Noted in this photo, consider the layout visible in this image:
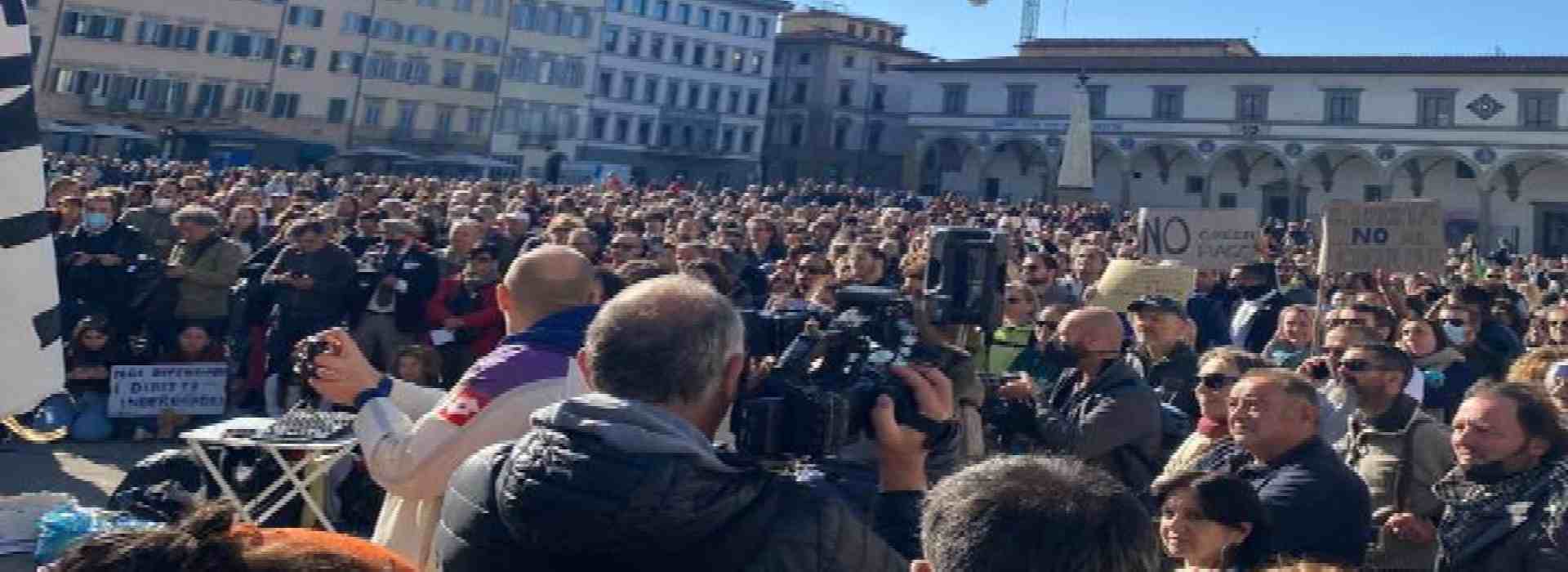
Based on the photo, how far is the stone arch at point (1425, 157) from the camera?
46.1 metres

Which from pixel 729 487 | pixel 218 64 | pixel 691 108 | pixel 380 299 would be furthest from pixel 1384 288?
pixel 691 108

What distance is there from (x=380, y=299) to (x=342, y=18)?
52226 millimetres

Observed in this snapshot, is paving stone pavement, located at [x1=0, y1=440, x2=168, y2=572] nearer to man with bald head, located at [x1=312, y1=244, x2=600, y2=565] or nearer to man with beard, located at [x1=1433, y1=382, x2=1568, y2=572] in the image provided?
man with bald head, located at [x1=312, y1=244, x2=600, y2=565]

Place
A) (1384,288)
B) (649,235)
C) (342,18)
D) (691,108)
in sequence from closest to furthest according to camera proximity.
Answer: (1384,288), (649,235), (342,18), (691,108)

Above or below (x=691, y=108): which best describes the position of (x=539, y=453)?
below

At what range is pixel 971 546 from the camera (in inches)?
77.1

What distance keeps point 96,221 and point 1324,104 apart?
4726 centimetres

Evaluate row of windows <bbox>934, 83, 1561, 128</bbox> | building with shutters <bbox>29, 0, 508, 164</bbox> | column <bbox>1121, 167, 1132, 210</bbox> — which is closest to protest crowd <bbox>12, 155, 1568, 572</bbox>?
row of windows <bbox>934, 83, 1561, 128</bbox>

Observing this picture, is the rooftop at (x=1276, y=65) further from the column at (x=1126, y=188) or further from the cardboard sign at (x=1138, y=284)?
the cardboard sign at (x=1138, y=284)

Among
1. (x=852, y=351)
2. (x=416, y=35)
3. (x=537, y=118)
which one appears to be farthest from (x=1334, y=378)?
(x=537, y=118)

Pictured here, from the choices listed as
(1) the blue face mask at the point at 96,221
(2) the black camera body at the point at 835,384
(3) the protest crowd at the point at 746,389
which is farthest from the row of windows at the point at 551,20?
(2) the black camera body at the point at 835,384

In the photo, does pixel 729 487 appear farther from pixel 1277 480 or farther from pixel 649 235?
pixel 649 235

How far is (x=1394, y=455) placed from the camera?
476 cm

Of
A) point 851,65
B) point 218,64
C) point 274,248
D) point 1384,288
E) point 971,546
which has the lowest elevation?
point 971,546
